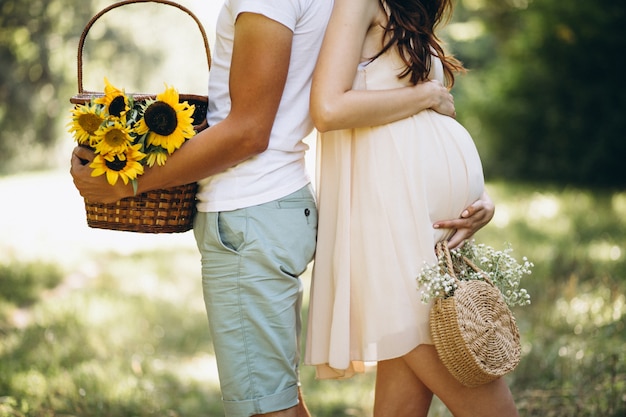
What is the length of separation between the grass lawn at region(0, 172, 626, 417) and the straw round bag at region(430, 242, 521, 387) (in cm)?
154

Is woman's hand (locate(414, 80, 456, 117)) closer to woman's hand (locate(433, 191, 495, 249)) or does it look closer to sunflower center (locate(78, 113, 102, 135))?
woman's hand (locate(433, 191, 495, 249))

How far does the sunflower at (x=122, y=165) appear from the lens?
7.12 ft

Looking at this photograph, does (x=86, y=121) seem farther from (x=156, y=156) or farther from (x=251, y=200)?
(x=251, y=200)

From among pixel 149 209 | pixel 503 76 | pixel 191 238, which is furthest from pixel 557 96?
pixel 149 209

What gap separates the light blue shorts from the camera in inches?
88.7

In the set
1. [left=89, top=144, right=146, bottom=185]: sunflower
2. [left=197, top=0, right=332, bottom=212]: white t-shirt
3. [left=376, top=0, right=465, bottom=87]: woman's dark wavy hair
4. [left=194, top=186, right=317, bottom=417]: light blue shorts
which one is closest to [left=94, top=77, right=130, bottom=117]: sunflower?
[left=89, top=144, right=146, bottom=185]: sunflower

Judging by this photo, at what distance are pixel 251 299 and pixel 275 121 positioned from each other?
544 millimetres

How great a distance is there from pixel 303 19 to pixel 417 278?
83cm

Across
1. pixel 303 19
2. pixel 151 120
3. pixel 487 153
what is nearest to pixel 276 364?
pixel 151 120

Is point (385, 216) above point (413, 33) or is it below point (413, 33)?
below

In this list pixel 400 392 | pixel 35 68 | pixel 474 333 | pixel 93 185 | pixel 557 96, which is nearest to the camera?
pixel 474 333

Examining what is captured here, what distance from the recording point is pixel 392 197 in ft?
7.64

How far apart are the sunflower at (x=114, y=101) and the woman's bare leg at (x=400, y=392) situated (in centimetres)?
120

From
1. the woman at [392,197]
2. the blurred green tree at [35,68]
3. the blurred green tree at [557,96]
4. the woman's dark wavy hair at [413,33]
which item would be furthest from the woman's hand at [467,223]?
the blurred green tree at [35,68]
